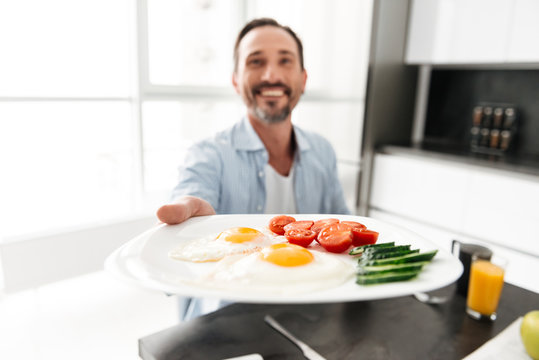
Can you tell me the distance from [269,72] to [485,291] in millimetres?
1080

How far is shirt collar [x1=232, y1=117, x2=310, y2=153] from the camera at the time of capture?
5.22 feet

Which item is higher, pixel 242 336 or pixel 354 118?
pixel 354 118

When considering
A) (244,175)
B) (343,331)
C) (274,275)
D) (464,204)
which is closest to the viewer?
(274,275)

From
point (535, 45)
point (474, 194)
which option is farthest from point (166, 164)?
point (535, 45)

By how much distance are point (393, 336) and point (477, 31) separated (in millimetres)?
2387

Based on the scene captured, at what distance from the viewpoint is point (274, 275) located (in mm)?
740

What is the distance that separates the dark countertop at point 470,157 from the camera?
2.23 m

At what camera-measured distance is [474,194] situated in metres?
2.40

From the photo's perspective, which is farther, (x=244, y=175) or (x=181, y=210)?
(x=244, y=175)

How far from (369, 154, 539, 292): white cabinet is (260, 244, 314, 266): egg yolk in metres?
1.93

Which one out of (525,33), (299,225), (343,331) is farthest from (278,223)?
(525,33)

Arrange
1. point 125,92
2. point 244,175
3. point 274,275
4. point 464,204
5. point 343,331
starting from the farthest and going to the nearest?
1. point 125,92
2. point 464,204
3. point 244,175
4. point 343,331
5. point 274,275

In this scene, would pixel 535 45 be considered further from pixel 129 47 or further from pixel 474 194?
pixel 129 47

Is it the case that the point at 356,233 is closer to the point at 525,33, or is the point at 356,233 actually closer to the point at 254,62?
the point at 254,62
